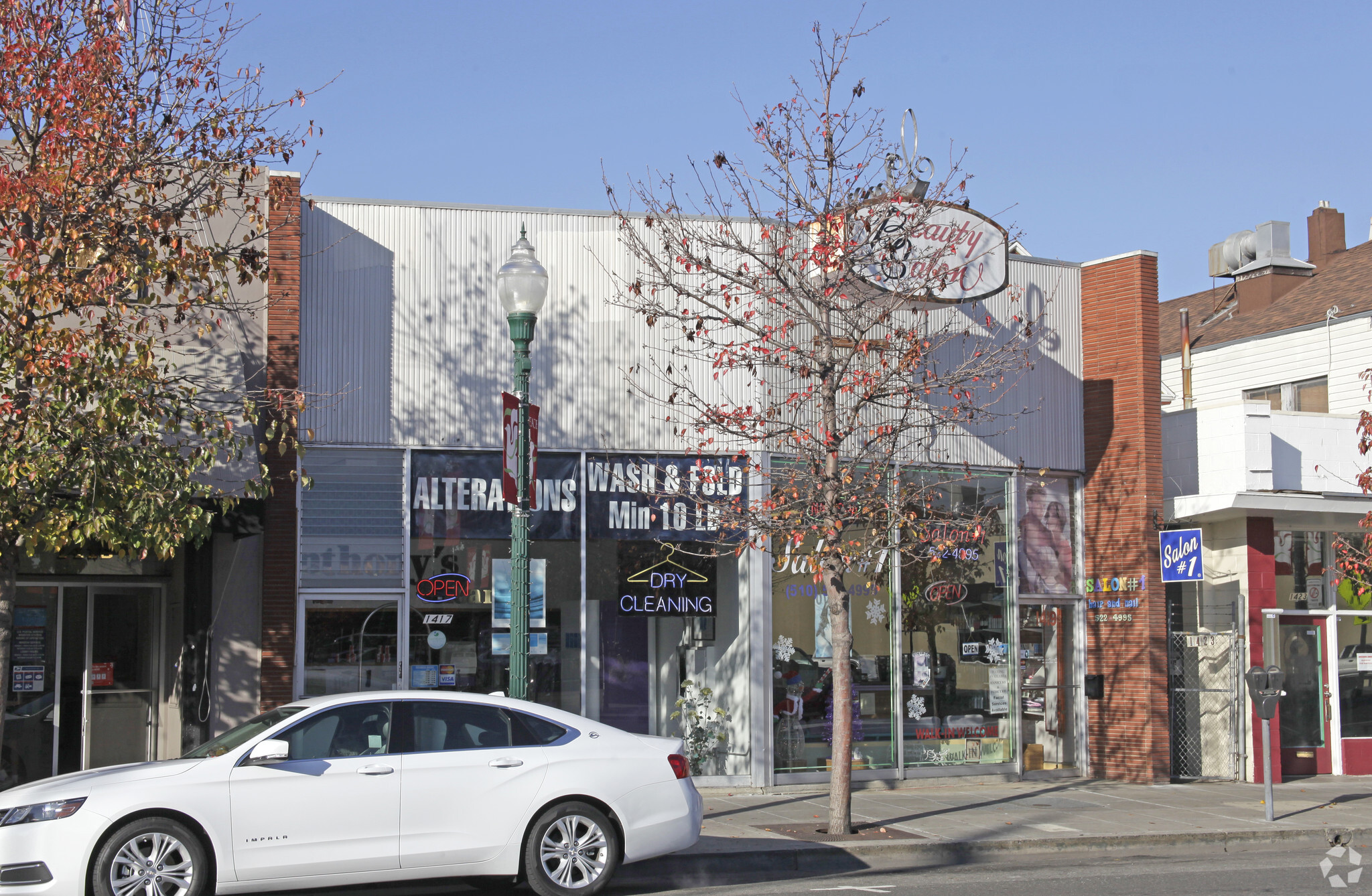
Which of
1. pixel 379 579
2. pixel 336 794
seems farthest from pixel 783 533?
pixel 336 794

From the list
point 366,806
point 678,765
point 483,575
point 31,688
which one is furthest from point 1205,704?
point 31,688

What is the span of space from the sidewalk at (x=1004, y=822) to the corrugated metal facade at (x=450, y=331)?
449 centimetres

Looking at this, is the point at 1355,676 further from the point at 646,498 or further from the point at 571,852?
the point at 571,852

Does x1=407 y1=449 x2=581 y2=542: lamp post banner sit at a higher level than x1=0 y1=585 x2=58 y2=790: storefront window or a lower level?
higher

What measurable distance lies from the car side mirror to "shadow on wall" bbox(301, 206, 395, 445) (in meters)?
6.06

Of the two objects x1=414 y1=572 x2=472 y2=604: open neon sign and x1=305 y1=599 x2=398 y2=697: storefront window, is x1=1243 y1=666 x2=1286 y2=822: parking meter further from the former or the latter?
x1=305 y1=599 x2=398 y2=697: storefront window

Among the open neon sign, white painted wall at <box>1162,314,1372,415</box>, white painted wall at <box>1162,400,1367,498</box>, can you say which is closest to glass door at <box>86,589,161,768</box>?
the open neon sign

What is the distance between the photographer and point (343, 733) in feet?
29.0

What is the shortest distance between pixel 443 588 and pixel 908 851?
5.72 m

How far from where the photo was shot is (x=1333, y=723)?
18.1 m

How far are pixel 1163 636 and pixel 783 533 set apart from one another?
6797mm

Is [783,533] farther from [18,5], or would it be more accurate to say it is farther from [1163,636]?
[18,5]

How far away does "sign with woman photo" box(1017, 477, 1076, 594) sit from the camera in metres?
17.1

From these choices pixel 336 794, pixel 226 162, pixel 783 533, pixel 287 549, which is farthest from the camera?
pixel 287 549
